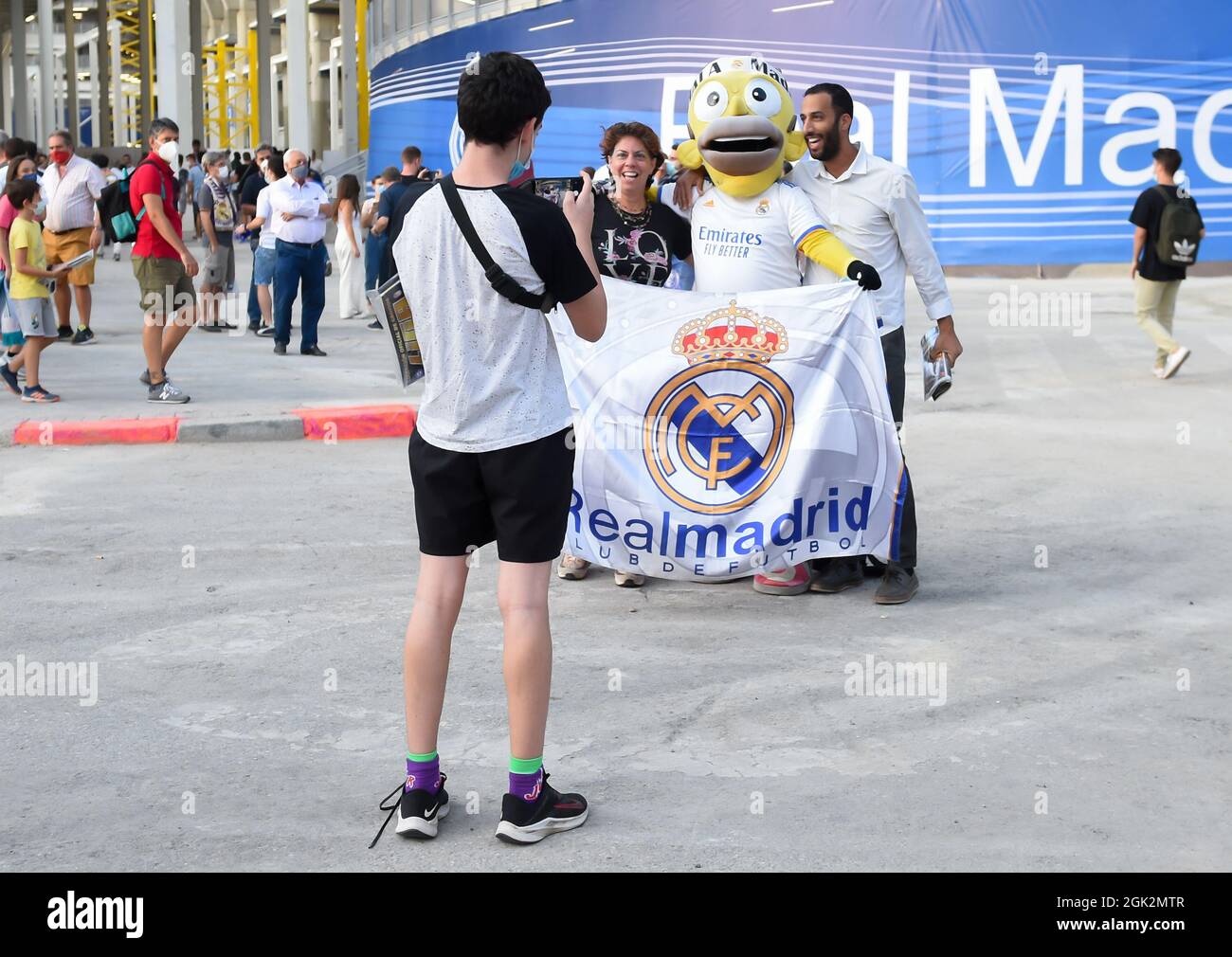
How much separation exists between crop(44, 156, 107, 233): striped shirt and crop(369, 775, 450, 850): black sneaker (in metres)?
10.6

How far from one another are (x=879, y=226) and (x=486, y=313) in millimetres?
3064

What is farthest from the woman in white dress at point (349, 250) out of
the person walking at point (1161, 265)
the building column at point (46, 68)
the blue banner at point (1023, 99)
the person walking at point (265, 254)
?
the building column at point (46, 68)

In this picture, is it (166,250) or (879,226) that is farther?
(166,250)

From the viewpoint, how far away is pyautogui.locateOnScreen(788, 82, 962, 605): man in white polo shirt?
20.8 ft

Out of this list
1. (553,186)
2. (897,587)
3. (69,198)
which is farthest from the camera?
(69,198)

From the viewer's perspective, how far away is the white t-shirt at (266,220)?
13953mm

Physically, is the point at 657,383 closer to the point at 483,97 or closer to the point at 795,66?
the point at 483,97

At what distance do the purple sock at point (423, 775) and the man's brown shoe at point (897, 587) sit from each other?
2.78m

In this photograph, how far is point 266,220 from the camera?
1427 centimetres

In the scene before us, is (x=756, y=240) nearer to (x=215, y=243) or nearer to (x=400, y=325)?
(x=400, y=325)

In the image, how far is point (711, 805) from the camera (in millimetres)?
4203

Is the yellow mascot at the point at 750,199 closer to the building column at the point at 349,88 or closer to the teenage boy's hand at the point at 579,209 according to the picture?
the teenage boy's hand at the point at 579,209

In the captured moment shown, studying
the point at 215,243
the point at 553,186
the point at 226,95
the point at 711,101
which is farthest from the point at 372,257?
the point at 226,95
